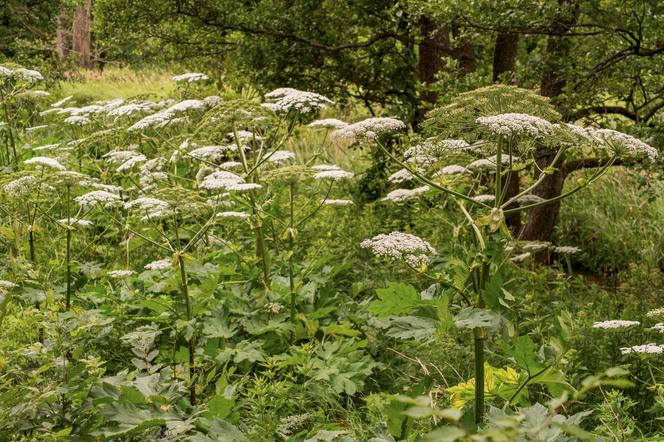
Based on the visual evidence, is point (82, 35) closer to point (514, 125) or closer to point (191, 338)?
point (191, 338)

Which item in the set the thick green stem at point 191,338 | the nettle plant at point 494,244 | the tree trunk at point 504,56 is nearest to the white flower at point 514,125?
the nettle plant at point 494,244

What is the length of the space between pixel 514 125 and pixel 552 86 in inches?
128

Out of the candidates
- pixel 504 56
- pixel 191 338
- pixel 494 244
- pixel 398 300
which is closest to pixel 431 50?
pixel 504 56

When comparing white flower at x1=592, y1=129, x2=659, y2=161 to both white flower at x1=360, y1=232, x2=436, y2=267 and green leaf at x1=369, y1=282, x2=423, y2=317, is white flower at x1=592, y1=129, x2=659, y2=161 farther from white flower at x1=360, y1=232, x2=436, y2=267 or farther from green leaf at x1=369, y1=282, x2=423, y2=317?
green leaf at x1=369, y1=282, x2=423, y2=317

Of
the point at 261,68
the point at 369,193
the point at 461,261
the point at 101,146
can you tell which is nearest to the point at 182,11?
the point at 261,68

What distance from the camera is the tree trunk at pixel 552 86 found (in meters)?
4.68

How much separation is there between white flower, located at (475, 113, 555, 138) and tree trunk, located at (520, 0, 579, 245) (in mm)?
1715

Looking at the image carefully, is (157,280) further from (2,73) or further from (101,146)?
(101,146)

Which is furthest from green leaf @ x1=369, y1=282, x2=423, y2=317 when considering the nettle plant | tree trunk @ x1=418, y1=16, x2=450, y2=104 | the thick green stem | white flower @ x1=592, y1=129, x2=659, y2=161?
tree trunk @ x1=418, y1=16, x2=450, y2=104

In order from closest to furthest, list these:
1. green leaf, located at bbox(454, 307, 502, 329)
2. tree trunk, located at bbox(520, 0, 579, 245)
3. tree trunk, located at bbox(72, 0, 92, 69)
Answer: green leaf, located at bbox(454, 307, 502, 329), tree trunk, located at bbox(520, 0, 579, 245), tree trunk, located at bbox(72, 0, 92, 69)

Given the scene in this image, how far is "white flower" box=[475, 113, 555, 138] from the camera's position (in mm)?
2348

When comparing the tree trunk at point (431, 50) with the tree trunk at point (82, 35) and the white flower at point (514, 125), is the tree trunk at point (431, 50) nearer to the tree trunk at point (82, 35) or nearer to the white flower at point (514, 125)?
the white flower at point (514, 125)

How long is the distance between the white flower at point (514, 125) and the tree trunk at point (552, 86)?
1715mm

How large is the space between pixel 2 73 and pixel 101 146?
1.40m
